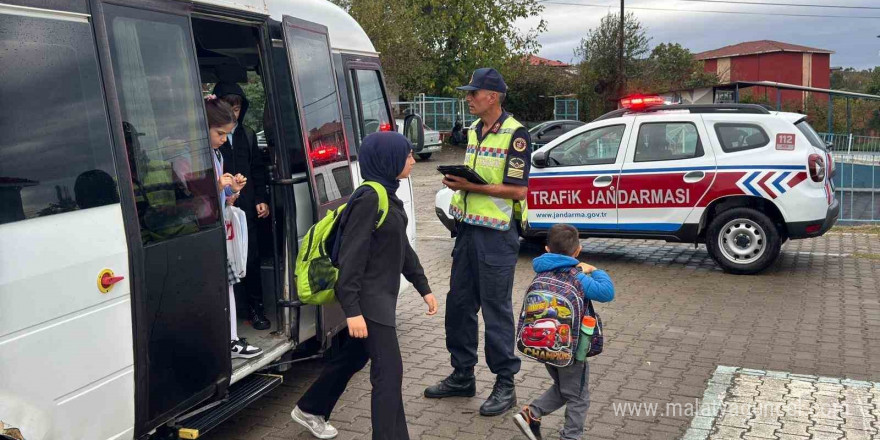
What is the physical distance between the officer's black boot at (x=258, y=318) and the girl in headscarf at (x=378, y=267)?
60.6 inches

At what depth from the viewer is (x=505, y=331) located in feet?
16.7

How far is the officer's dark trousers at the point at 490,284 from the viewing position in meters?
5.05

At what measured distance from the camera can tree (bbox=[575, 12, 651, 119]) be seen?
40.6m

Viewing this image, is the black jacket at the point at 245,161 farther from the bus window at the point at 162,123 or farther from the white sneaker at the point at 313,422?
the white sneaker at the point at 313,422

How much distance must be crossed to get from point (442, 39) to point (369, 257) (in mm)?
29627

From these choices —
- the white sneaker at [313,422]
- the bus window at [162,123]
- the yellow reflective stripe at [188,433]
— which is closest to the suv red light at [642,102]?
the white sneaker at [313,422]

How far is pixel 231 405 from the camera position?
15.2ft

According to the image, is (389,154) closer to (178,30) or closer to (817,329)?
(178,30)

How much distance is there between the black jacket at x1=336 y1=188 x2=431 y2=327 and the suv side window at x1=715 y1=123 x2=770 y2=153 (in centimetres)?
594

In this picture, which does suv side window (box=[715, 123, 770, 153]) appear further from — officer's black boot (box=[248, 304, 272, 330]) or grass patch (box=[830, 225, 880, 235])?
officer's black boot (box=[248, 304, 272, 330])

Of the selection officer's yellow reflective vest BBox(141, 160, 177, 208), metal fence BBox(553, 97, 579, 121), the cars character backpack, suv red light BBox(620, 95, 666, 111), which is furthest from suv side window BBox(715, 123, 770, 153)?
metal fence BBox(553, 97, 579, 121)

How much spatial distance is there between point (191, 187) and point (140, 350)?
90 centimetres

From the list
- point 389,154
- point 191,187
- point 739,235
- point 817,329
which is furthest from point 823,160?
point 191,187

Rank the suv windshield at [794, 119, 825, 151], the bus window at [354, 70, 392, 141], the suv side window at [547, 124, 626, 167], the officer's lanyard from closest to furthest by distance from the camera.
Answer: the officer's lanyard
the bus window at [354, 70, 392, 141]
the suv windshield at [794, 119, 825, 151]
the suv side window at [547, 124, 626, 167]
